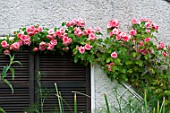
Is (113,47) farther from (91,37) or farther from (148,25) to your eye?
(148,25)

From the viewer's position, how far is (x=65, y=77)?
5.50 metres

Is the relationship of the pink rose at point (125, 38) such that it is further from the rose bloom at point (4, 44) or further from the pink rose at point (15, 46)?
the rose bloom at point (4, 44)

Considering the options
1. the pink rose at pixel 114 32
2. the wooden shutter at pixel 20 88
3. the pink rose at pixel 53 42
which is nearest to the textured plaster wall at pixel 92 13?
the pink rose at pixel 114 32

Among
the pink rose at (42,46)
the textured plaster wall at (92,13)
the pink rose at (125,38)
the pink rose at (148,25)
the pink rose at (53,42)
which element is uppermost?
the textured plaster wall at (92,13)

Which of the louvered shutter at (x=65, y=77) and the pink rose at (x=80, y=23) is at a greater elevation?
the pink rose at (x=80, y=23)

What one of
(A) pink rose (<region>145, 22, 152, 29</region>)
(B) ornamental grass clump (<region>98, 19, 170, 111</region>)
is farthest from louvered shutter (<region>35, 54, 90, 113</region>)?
(A) pink rose (<region>145, 22, 152, 29</region>)

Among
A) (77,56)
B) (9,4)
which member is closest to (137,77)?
(77,56)

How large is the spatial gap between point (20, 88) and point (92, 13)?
1693mm

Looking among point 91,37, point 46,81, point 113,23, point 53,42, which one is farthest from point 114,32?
point 46,81

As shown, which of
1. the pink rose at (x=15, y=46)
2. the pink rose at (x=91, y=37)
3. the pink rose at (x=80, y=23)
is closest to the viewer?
the pink rose at (x=15, y=46)

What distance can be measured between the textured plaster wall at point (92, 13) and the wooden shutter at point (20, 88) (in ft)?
1.62

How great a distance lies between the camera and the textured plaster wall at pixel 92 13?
18.2ft

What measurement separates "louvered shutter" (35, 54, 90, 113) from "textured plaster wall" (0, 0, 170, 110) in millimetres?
194

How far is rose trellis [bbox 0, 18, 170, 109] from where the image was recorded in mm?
5355
